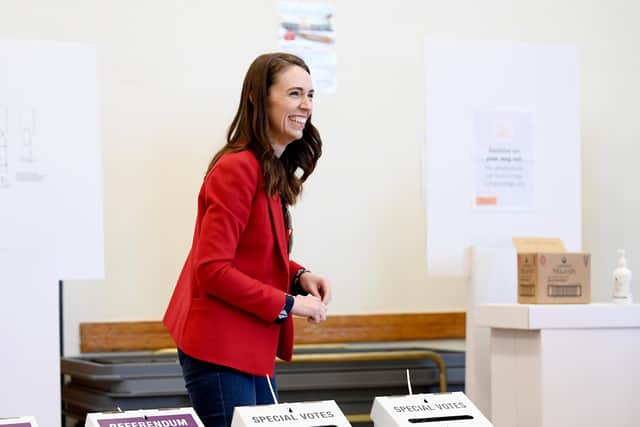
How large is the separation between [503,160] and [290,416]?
2.26 metres

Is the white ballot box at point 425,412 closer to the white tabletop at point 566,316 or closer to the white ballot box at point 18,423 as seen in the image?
the white ballot box at point 18,423

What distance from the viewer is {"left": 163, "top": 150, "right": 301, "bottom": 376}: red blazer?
76.7 inches

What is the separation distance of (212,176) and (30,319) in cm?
95

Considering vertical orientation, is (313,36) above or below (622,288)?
above

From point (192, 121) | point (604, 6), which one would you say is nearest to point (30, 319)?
point (192, 121)

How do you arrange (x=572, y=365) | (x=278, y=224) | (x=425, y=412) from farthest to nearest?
1. (x=572, y=365)
2. (x=278, y=224)
3. (x=425, y=412)

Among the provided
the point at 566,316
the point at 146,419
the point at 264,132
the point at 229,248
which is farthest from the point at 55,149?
the point at 146,419

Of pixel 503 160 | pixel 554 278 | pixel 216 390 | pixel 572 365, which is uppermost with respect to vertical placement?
pixel 503 160

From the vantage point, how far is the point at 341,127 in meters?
4.05

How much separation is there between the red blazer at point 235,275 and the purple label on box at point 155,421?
1.88ft

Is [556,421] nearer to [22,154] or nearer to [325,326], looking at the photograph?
[325,326]

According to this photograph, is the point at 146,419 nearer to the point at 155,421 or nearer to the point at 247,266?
the point at 155,421

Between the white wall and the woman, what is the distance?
5.52 feet

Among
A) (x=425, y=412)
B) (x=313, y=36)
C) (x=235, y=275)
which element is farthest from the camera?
(x=313, y=36)
